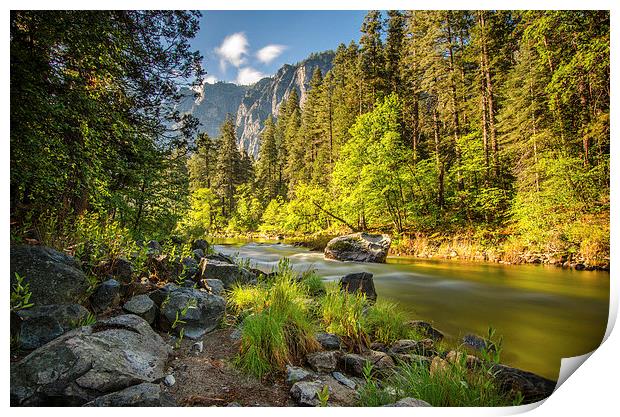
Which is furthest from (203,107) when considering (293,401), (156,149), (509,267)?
(509,267)

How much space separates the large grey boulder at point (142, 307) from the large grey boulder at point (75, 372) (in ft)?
2.13

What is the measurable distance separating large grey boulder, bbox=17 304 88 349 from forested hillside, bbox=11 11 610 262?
87cm

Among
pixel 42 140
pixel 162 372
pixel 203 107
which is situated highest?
pixel 203 107

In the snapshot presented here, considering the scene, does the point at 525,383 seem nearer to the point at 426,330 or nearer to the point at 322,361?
the point at 426,330

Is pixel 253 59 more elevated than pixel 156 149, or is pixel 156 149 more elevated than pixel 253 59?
pixel 253 59

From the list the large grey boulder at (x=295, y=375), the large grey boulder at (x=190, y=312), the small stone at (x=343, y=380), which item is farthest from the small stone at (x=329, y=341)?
the large grey boulder at (x=190, y=312)

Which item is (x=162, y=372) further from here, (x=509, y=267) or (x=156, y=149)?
(x=509, y=267)

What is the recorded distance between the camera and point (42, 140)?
246 centimetres

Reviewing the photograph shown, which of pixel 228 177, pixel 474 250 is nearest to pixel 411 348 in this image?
pixel 474 250

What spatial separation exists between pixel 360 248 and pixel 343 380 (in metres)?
4.53

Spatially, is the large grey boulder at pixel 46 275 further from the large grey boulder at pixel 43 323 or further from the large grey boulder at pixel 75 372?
the large grey boulder at pixel 75 372
